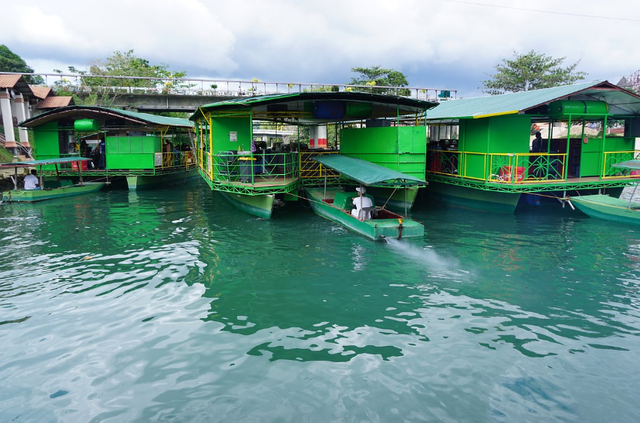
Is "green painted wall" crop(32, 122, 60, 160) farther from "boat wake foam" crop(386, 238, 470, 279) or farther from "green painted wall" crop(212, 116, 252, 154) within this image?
"boat wake foam" crop(386, 238, 470, 279)

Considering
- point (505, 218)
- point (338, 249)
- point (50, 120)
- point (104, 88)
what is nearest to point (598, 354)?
point (338, 249)

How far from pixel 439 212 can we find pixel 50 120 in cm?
2035

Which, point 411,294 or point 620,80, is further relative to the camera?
point 620,80

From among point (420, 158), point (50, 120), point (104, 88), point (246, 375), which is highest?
point (104, 88)

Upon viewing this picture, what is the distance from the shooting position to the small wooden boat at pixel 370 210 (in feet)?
40.7

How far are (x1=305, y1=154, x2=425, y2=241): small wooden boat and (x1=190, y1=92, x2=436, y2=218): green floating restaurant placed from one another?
33.3 inches

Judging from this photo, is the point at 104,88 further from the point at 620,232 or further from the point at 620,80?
the point at 620,80

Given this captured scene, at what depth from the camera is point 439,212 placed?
1748cm

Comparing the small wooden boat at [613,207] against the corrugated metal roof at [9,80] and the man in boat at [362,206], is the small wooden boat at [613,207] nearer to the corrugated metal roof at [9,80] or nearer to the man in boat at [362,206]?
the man in boat at [362,206]

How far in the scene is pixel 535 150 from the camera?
18312mm

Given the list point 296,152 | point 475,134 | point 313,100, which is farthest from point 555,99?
point 296,152

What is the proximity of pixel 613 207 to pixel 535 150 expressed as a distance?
4.36m

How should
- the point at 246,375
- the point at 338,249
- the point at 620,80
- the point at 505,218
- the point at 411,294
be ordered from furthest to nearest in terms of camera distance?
1. the point at 620,80
2. the point at 505,218
3. the point at 338,249
4. the point at 411,294
5. the point at 246,375

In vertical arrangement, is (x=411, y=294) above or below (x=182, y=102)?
below
